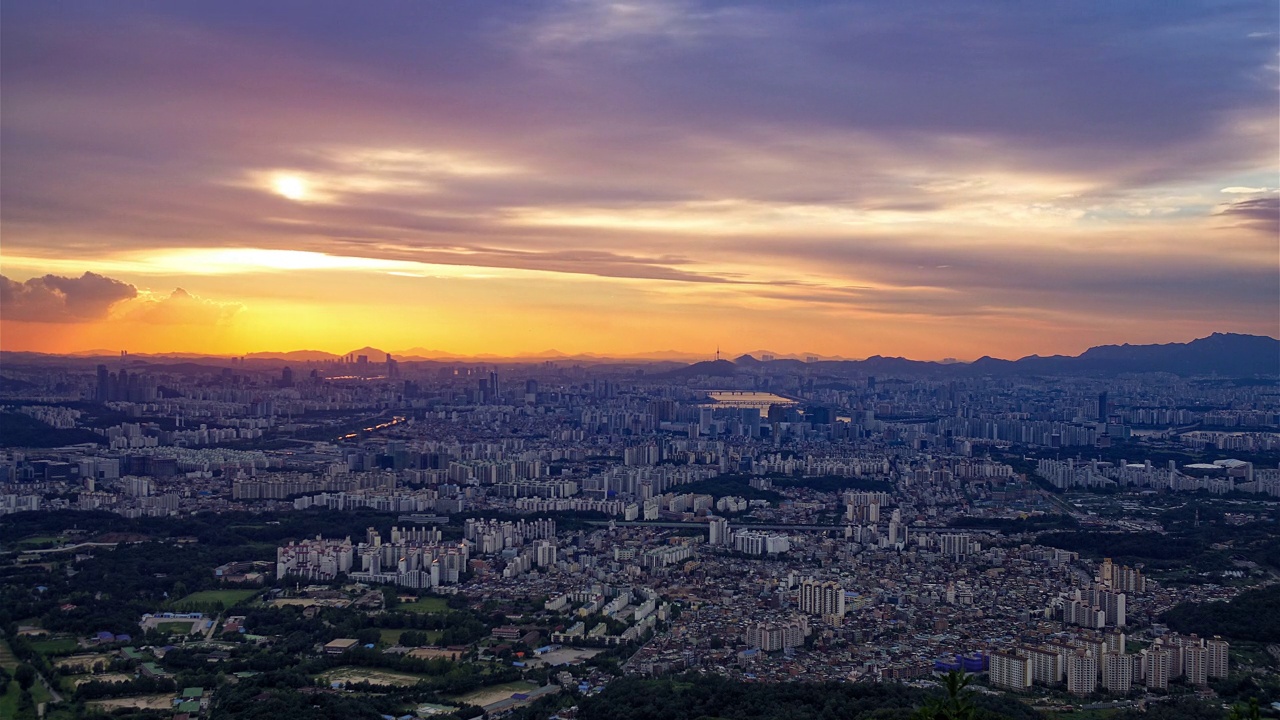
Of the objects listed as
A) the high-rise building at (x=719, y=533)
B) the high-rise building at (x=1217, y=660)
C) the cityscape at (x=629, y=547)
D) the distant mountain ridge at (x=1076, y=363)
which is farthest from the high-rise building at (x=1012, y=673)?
the distant mountain ridge at (x=1076, y=363)

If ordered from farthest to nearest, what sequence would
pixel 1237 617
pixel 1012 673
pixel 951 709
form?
1. pixel 1237 617
2. pixel 1012 673
3. pixel 951 709

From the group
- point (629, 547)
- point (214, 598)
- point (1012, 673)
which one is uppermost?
point (1012, 673)

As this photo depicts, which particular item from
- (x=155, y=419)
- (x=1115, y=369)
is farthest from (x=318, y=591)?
(x=1115, y=369)

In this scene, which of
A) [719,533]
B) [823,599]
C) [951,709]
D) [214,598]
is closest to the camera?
[951,709]

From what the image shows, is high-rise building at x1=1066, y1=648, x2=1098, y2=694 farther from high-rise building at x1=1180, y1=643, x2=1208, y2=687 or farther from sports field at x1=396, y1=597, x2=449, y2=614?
sports field at x1=396, y1=597, x2=449, y2=614

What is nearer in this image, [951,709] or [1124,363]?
[951,709]

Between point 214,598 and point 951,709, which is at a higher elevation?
point 951,709

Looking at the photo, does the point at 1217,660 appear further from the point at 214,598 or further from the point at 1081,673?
the point at 214,598

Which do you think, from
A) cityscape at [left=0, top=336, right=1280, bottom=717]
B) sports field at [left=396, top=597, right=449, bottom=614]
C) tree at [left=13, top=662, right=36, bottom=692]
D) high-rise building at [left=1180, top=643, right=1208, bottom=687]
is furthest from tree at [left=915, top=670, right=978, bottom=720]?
sports field at [left=396, top=597, right=449, bottom=614]

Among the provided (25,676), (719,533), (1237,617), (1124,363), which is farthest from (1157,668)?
(1124,363)
